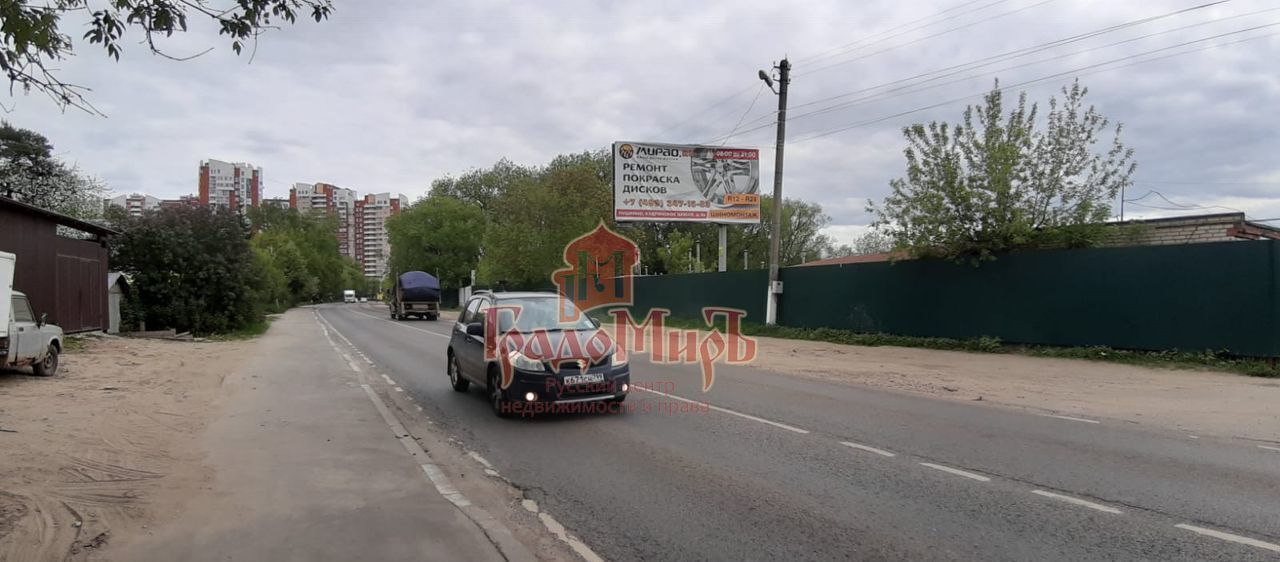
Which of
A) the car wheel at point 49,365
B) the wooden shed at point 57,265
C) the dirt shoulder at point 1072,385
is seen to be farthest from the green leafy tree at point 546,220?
the car wheel at point 49,365

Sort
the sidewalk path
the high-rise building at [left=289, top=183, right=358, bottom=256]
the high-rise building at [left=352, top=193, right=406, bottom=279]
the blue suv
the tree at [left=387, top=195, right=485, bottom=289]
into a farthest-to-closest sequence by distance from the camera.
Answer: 1. the high-rise building at [left=352, top=193, right=406, bottom=279]
2. the high-rise building at [left=289, top=183, right=358, bottom=256]
3. the tree at [left=387, top=195, right=485, bottom=289]
4. the blue suv
5. the sidewalk path

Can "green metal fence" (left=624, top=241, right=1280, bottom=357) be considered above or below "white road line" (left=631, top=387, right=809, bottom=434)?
above

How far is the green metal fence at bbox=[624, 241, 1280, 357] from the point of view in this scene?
12.2m

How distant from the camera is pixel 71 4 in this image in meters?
4.62

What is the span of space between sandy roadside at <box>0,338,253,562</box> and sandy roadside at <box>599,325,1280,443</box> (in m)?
9.80

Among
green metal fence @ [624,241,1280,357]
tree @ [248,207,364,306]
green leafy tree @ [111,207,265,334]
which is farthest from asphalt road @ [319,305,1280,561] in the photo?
tree @ [248,207,364,306]

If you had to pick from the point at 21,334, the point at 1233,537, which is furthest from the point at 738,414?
the point at 21,334

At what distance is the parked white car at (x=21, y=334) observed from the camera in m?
10.4

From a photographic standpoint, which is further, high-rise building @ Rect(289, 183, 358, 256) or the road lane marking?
high-rise building @ Rect(289, 183, 358, 256)

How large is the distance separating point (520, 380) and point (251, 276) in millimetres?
23463

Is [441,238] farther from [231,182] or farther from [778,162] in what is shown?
[231,182]

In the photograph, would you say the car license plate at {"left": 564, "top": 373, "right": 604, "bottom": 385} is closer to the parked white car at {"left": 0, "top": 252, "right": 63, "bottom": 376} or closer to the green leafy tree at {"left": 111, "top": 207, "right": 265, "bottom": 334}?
the parked white car at {"left": 0, "top": 252, "right": 63, "bottom": 376}

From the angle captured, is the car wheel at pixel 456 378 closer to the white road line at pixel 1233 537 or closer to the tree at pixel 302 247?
the white road line at pixel 1233 537

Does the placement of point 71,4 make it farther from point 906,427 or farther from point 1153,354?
point 1153,354
